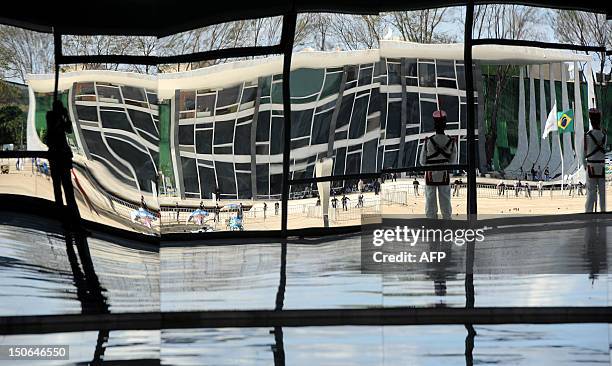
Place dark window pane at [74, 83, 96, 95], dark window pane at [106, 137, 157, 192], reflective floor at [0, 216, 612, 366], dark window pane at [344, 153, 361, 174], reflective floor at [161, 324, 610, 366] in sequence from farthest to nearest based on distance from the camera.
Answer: dark window pane at [106, 137, 157, 192]
dark window pane at [74, 83, 96, 95]
dark window pane at [344, 153, 361, 174]
reflective floor at [0, 216, 612, 366]
reflective floor at [161, 324, 610, 366]

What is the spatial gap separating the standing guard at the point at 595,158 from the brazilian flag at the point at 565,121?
9cm

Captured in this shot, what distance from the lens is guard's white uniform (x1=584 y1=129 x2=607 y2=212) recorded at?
5.49 metres

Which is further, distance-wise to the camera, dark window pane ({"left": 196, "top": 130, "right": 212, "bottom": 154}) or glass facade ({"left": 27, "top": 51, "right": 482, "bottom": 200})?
dark window pane ({"left": 196, "top": 130, "right": 212, "bottom": 154})

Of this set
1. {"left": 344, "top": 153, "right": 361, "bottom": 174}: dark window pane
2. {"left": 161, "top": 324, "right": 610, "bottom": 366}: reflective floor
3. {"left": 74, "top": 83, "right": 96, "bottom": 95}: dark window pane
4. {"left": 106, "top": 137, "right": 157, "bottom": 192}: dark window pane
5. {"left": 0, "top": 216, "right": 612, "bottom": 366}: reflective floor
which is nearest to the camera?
{"left": 161, "top": 324, "right": 610, "bottom": 366}: reflective floor

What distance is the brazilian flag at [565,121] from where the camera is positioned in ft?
18.0

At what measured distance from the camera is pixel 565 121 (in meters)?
5.50

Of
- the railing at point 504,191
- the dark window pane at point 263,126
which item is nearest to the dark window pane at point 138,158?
the dark window pane at point 263,126

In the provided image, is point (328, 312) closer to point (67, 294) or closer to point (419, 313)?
point (419, 313)

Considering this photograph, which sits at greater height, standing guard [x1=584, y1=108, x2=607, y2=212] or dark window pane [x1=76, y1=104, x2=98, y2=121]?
dark window pane [x1=76, y1=104, x2=98, y2=121]

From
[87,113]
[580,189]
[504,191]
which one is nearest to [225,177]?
[87,113]

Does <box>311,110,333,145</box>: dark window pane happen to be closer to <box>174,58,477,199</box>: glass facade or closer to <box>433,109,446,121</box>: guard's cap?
<box>174,58,477,199</box>: glass facade

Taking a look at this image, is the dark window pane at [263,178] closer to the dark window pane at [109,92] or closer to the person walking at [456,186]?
the dark window pane at [109,92]

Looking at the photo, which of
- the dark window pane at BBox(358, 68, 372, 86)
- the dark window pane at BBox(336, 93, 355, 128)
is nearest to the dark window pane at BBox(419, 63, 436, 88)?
the dark window pane at BBox(358, 68, 372, 86)

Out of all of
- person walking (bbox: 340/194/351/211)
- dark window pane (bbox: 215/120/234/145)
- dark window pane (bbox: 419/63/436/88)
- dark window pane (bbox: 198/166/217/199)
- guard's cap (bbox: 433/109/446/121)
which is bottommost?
person walking (bbox: 340/194/351/211)
